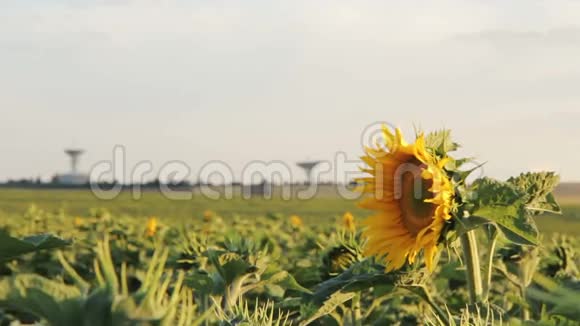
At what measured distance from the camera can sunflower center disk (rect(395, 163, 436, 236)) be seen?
2.47 metres

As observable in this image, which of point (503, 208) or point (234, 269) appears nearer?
point (503, 208)

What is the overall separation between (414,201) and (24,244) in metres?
1.34

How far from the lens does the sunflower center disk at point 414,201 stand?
2471 millimetres

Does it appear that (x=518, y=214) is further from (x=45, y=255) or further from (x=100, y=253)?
(x=45, y=255)

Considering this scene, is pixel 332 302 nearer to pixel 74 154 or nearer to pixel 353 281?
pixel 353 281

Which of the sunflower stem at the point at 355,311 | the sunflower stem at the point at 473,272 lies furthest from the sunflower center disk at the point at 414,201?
the sunflower stem at the point at 355,311

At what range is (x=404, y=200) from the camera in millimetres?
2635

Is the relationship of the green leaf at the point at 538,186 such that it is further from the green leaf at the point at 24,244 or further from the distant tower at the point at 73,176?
the distant tower at the point at 73,176

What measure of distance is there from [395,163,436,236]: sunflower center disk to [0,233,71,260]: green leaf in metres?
1.16

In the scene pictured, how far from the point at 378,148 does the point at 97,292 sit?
1.99 m

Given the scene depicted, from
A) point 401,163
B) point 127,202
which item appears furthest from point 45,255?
point 127,202

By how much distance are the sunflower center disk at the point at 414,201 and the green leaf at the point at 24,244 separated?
1164 mm

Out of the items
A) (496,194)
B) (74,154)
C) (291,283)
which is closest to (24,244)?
(291,283)

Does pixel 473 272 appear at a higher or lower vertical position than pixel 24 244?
lower
